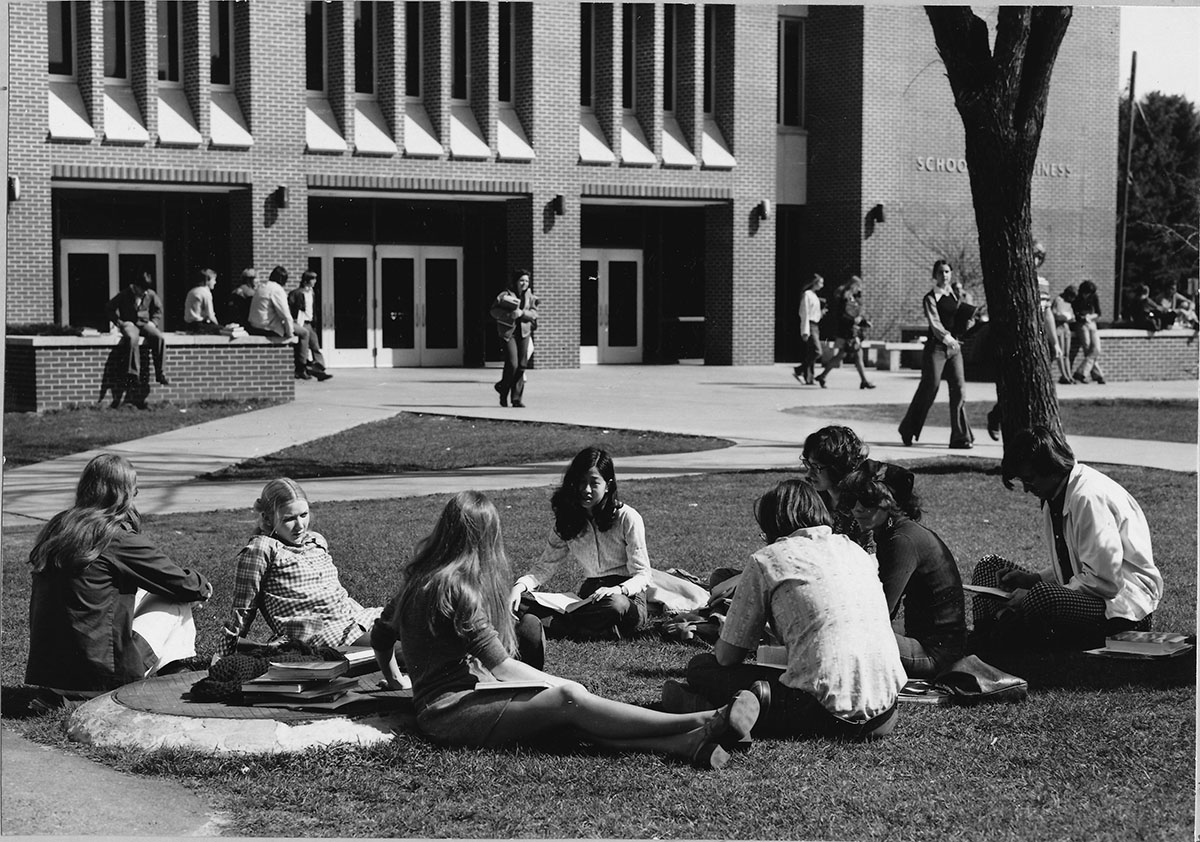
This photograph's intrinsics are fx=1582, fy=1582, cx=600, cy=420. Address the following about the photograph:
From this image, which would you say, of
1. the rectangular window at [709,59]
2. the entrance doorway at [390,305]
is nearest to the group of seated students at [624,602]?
the entrance doorway at [390,305]

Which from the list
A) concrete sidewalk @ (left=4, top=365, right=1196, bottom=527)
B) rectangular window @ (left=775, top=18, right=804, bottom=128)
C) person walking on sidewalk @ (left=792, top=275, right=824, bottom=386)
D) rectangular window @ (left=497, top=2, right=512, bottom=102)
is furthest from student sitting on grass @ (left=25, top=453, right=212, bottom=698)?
rectangular window @ (left=775, top=18, right=804, bottom=128)

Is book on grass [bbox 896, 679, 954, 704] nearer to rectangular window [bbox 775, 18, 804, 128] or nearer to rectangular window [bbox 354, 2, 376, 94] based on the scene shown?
rectangular window [bbox 354, 2, 376, 94]

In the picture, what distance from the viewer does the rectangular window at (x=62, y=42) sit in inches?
964

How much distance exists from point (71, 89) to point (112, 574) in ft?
66.7

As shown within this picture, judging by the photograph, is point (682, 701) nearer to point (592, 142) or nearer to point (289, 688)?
point (289, 688)

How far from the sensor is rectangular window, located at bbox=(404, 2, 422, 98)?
2745 cm

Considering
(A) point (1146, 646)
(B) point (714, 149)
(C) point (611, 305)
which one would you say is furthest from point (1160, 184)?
(A) point (1146, 646)

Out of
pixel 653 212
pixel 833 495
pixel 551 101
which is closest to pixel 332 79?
pixel 551 101

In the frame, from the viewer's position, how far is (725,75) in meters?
30.2

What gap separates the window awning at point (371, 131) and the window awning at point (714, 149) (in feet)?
20.3

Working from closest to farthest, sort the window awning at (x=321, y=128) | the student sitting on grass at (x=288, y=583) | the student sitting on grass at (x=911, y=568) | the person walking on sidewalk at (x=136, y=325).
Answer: the student sitting on grass at (x=911, y=568) < the student sitting on grass at (x=288, y=583) < the person walking on sidewalk at (x=136, y=325) < the window awning at (x=321, y=128)

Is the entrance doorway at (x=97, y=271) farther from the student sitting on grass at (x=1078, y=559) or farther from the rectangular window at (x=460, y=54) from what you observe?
the student sitting on grass at (x=1078, y=559)

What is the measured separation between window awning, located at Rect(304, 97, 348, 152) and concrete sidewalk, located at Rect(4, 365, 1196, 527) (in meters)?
3.79

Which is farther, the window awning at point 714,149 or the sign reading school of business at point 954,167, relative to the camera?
the sign reading school of business at point 954,167
